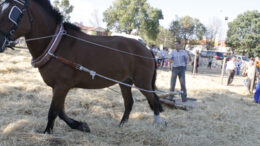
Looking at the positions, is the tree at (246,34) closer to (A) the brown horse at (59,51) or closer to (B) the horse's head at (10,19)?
(A) the brown horse at (59,51)

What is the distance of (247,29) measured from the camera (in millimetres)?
37031

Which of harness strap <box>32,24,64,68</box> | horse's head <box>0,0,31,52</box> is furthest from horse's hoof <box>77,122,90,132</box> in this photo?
horse's head <box>0,0,31,52</box>

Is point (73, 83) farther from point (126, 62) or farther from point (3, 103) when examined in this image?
point (3, 103)

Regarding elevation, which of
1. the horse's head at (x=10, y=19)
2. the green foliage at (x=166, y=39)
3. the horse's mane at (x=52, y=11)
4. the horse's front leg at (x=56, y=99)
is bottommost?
the horse's front leg at (x=56, y=99)

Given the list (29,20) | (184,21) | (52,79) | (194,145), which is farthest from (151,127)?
(184,21)

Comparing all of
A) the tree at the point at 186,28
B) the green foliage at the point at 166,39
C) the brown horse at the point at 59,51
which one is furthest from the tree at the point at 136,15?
the brown horse at the point at 59,51

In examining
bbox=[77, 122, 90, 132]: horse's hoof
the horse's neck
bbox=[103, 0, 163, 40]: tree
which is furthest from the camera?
bbox=[103, 0, 163, 40]: tree

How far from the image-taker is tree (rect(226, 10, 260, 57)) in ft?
117

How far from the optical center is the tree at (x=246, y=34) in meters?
35.7

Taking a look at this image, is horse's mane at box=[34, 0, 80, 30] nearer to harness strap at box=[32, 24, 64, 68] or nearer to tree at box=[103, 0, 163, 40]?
harness strap at box=[32, 24, 64, 68]

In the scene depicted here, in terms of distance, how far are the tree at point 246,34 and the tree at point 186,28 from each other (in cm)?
808

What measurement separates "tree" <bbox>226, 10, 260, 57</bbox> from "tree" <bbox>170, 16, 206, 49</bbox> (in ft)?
26.5

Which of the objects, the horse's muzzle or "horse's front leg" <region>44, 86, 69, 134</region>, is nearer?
the horse's muzzle

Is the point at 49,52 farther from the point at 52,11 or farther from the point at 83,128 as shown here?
the point at 83,128
